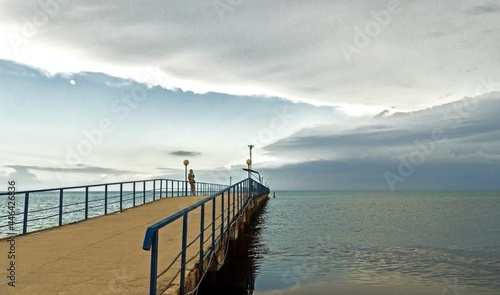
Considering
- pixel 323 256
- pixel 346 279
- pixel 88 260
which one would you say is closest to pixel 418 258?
pixel 323 256

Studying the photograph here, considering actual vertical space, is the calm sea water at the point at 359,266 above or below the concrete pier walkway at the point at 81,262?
below

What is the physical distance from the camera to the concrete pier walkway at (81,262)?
6.40 m

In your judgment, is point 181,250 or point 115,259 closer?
point 181,250

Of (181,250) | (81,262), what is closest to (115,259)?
(81,262)

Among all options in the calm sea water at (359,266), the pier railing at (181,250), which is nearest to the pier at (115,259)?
the pier railing at (181,250)

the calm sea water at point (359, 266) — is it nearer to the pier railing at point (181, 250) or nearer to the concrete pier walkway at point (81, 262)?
the pier railing at point (181, 250)

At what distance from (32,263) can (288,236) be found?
880 inches

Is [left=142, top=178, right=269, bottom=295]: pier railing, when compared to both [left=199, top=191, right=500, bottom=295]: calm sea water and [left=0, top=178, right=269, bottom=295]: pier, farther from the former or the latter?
[left=199, top=191, right=500, bottom=295]: calm sea water

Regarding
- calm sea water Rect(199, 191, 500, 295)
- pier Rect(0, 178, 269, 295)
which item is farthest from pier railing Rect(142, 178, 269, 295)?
calm sea water Rect(199, 191, 500, 295)

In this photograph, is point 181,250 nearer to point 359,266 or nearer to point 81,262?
point 81,262

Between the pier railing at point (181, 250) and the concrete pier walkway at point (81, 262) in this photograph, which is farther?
the concrete pier walkway at point (81, 262)

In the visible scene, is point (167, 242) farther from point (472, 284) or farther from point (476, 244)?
point (476, 244)

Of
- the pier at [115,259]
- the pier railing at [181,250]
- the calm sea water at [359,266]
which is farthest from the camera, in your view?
the calm sea water at [359,266]

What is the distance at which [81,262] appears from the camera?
26.5 ft
